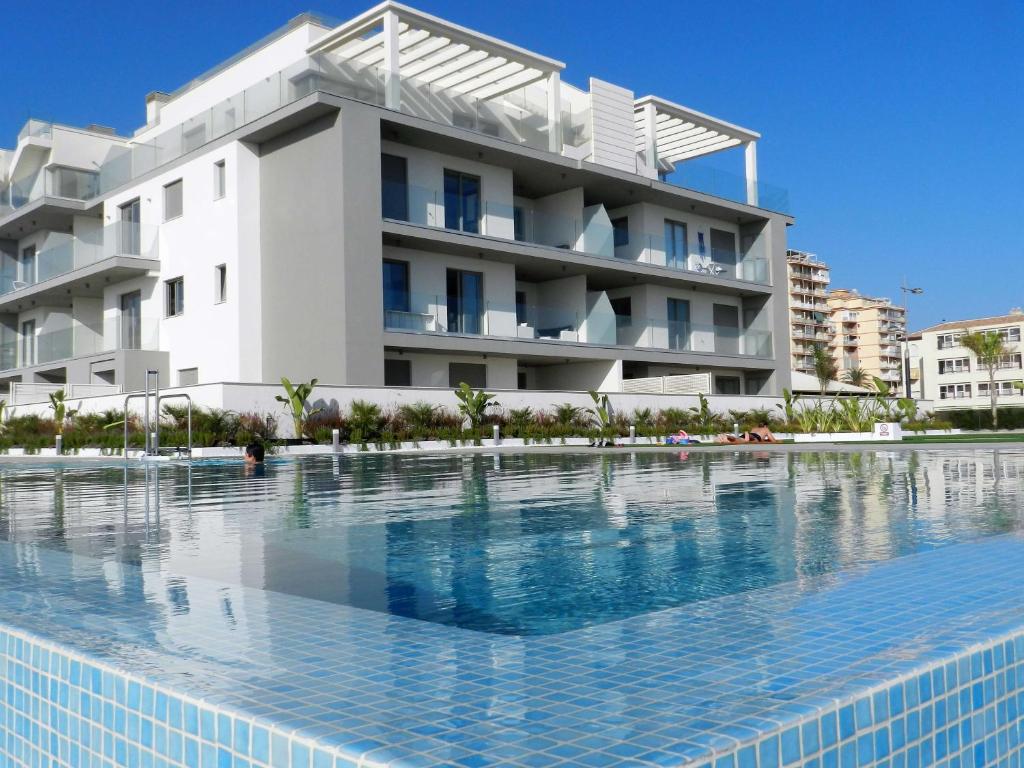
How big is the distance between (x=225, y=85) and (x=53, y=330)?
38.5 ft

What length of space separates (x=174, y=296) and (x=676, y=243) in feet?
66.1

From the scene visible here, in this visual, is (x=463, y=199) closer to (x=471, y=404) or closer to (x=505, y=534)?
(x=471, y=404)

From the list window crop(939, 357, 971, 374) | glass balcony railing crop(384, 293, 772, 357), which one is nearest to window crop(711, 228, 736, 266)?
glass balcony railing crop(384, 293, 772, 357)

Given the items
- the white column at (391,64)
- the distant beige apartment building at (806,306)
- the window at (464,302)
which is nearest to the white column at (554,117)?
the window at (464,302)

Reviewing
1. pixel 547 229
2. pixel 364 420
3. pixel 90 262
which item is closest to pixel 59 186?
pixel 90 262

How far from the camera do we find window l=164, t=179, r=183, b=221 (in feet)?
105

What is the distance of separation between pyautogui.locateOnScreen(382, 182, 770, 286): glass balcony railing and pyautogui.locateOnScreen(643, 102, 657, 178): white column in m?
2.89

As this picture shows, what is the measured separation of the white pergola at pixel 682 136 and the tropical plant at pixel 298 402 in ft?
59.4

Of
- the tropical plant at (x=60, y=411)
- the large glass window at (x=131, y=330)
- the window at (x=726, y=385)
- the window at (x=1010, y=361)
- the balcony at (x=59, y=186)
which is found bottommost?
the tropical plant at (x=60, y=411)

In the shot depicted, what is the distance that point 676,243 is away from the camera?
3878 cm

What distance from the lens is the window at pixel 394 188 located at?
2769 cm

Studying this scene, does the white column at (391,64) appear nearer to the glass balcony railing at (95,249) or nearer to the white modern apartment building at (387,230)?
the white modern apartment building at (387,230)

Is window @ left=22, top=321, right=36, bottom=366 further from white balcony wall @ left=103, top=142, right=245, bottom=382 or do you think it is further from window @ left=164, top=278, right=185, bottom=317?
window @ left=164, top=278, right=185, bottom=317

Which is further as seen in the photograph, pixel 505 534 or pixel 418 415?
pixel 418 415
